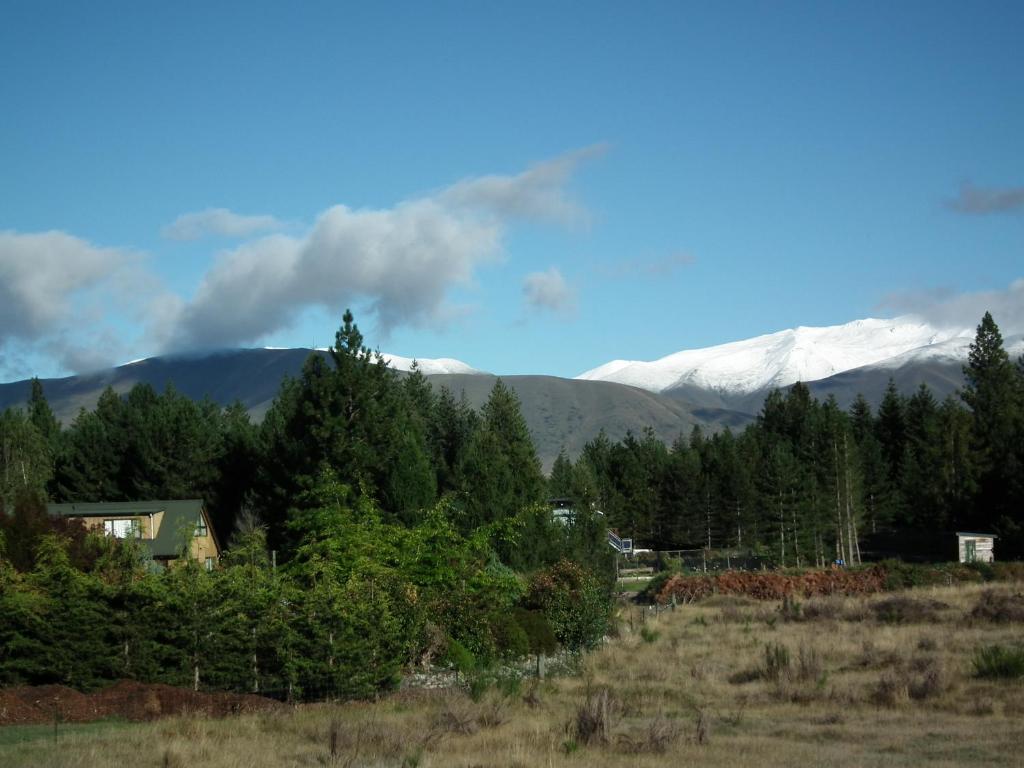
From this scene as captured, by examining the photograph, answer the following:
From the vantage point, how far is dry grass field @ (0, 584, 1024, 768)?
48.9 feet

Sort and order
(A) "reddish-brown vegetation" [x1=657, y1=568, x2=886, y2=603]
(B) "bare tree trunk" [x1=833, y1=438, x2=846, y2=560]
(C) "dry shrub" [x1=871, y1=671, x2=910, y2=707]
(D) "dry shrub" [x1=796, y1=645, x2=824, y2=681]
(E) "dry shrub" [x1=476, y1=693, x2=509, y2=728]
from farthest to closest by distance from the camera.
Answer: (B) "bare tree trunk" [x1=833, y1=438, x2=846, y2=560], (A) "reddish-brown vegetation" [x1=657, y1=568, x2=886, y2=603], (D) "dry shrub" [x1=796, y1=645, x2=824, y2=681], (C) "dry shrub" [x1=871, y1=671, x2=910, y2=707], (E) "dry shrub" [x1=476, y1=693, x2=509, y2=728]

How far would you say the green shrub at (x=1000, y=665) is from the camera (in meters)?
21.3

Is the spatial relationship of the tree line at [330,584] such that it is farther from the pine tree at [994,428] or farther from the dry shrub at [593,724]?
the pine tree at [994,428]

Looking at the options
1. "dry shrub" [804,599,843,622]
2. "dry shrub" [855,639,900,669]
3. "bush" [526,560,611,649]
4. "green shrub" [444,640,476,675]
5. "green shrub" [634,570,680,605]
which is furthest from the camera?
"green shrub" [634,570,680,605]

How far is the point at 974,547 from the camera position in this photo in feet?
220

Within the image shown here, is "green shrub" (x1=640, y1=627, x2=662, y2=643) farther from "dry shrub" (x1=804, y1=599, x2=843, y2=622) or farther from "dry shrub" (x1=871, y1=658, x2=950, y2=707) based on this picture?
"dry shrub" (x1=871, y1=658, x2=950, y2=707)

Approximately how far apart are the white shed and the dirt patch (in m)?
56.9

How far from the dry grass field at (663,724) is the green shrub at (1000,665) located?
0.22 meters

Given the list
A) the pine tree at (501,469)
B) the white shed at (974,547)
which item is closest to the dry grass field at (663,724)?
the pine tree at (501,469)

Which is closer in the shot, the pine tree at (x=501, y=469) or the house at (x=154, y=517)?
the pine tree at (x=501, y=469)

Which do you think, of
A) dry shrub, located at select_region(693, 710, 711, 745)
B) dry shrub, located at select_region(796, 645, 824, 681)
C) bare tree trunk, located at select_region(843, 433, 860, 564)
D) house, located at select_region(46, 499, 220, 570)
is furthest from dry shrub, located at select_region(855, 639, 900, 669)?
bare tree trunk, located at select_region(843, 433, 860, 564)

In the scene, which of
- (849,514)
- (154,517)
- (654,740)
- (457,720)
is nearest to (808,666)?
(654,740)

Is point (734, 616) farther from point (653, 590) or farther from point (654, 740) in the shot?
point (654, 740)

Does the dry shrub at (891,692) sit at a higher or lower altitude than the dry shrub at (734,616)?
higher
